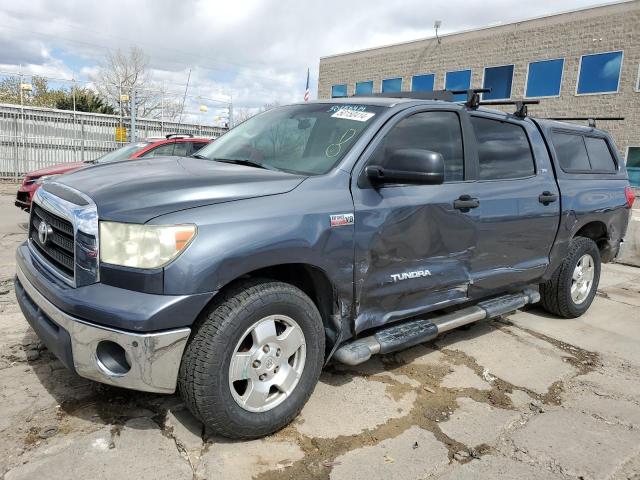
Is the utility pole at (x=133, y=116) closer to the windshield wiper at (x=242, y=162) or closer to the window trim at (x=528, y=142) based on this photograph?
the windshield wiper at (x=242, y=162)

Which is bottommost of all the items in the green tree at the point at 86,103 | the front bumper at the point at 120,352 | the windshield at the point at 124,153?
the front bumper at the point at 120,352

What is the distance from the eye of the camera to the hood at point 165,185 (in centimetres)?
239

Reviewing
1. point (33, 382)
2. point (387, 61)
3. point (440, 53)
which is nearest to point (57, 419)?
point (33, 382)

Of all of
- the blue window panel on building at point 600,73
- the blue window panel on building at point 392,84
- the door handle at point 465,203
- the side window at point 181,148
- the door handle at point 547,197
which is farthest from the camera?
the blue window panel on building at point 392,84

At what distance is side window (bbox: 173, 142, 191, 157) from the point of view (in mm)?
9099

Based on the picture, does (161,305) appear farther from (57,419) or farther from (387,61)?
(387,61)

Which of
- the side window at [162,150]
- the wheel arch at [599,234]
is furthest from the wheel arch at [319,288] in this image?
the side window at [162,150]

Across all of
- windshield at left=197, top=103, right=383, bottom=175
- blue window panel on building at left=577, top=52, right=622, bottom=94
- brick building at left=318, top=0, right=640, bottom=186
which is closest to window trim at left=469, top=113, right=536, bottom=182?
windshield at left=197, top=103, right=383, bottom=175

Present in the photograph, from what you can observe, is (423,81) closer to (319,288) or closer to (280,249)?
(319,288)

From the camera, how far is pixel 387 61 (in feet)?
82.8

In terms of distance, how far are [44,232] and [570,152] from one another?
4.42 m

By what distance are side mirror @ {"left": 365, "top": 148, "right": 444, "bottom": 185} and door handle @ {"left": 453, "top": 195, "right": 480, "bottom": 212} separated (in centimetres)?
60

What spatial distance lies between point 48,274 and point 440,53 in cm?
2306

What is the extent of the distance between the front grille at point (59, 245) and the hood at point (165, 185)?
0.20 meters
